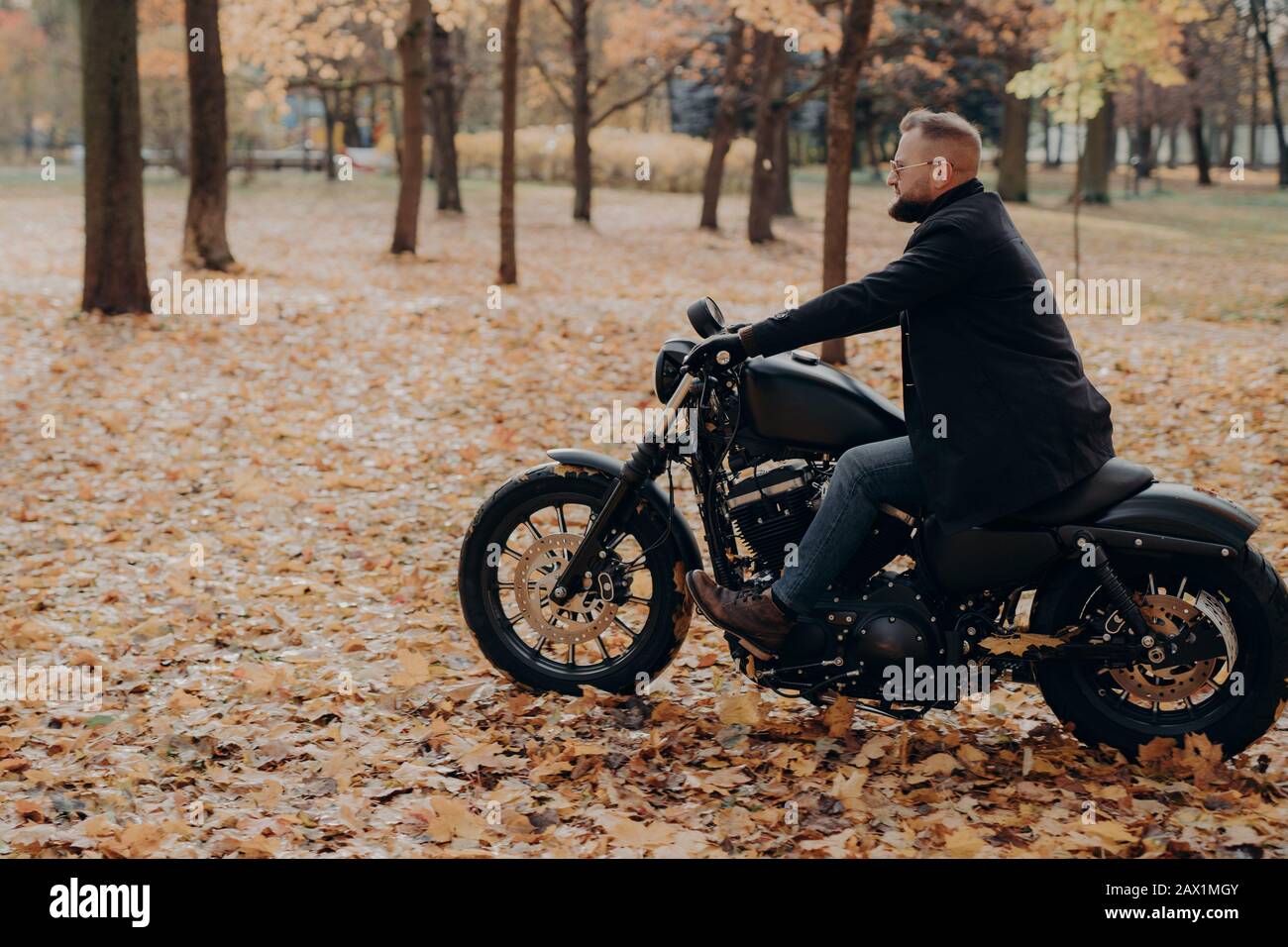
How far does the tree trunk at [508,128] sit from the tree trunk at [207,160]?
345 cm

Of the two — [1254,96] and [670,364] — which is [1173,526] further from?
[1254,96]

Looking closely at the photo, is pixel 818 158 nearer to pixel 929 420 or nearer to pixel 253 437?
pixel 253 437

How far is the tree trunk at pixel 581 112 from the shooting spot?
25.9 metres

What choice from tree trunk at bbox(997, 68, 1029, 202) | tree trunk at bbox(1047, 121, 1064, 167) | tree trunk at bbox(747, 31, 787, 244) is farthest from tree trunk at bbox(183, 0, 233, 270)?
tree trunk at bbox(1047, 121, 1064, 167)

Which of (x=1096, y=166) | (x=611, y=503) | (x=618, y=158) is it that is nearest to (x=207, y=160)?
(x=611, y=503)

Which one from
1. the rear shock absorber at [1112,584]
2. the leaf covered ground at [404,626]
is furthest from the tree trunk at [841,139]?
the rear shock absorber at [1112,584]

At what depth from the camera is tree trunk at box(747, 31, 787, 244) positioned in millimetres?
22078

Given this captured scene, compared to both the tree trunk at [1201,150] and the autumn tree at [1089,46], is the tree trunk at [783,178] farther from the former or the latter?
the tree trunk at [1201,150]

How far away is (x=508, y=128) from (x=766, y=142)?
7.46 meters

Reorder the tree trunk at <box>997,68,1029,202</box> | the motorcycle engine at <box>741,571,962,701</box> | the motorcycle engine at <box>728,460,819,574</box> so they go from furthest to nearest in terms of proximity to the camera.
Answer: the tree trunk at <box>997,68,1029,202</box> < the motorcycle engine at <box>728,460,819,574</box> < the motorcycle engine at <box>741,571,962,701</box>

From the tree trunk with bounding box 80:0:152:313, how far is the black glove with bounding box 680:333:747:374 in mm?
10388

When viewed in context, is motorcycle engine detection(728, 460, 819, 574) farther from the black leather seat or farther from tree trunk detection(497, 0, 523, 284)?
tree trunk detection(497, 0, 523, 284)

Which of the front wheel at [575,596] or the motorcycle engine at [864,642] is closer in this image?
the motorcycle engine at [864,642]

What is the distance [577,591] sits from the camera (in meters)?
5.08
